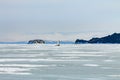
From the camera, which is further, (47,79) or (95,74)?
(95,74)

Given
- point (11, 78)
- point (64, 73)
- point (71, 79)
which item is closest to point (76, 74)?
point (64, 73)

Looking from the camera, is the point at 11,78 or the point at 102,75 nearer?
the point at 11,78

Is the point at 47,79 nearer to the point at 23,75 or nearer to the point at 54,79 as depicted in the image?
the point at 54,79

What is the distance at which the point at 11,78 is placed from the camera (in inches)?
1315

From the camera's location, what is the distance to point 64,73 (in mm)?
37469

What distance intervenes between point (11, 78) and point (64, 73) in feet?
19.8

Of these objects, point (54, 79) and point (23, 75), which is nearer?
point (54, 79)

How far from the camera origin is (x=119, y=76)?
112ft

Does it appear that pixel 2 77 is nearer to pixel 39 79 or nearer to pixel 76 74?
pixel 39 79

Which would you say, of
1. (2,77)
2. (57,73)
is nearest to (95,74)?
(57,73)

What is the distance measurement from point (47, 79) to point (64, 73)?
4905mm

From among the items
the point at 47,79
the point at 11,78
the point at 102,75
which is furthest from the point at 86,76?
the point at 11,78

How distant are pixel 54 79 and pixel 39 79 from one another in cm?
125

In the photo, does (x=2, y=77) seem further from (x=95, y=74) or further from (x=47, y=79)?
(x=95, y=74)
